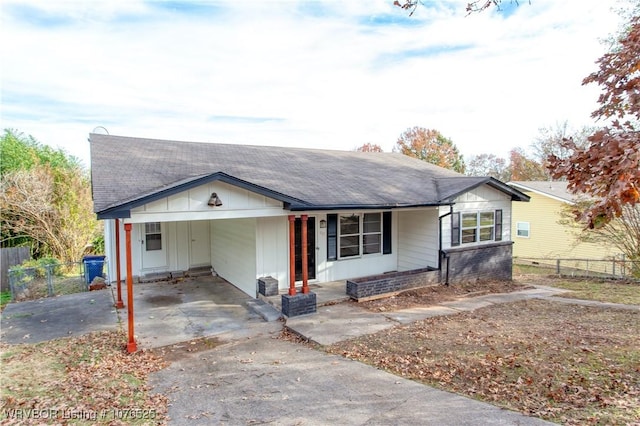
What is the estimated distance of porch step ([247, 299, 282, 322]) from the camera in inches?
320

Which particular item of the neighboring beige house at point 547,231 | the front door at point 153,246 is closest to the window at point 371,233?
the front door at point 153,246

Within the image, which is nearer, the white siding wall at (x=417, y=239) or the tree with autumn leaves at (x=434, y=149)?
the white siding wall at (x=417, y=239)

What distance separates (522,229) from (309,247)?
50.3 feet

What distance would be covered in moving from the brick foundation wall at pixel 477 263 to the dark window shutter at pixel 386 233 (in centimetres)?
176

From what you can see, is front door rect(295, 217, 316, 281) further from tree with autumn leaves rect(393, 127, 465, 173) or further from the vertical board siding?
tree with autumn leaves rect(393, 127, 465, 173)

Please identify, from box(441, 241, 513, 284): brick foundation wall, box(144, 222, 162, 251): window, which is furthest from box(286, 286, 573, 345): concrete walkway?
box(144, 222, 162, 251): window

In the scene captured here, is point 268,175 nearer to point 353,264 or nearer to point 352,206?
point 352,206

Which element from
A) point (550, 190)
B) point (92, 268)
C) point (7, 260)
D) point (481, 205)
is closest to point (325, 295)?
point (481, 205)

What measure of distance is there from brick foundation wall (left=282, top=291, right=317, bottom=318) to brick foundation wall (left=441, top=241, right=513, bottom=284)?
4617 millimetres

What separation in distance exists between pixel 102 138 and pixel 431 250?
10836mm

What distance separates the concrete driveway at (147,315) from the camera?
7246mm

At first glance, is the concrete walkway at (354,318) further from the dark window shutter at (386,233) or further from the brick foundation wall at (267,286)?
the dark window shutter at (386,233)

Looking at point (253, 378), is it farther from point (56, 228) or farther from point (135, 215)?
point (56, 228)

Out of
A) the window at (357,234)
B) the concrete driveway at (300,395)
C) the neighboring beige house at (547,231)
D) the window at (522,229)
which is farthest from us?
the window at (522,229)
